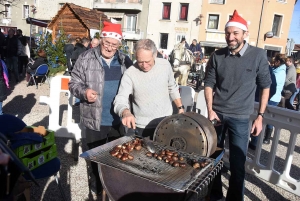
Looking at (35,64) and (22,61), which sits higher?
(35,64)

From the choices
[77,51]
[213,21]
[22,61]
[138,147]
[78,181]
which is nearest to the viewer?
[138,147]

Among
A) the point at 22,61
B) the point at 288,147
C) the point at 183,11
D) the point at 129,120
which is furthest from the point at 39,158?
the point at 183,11

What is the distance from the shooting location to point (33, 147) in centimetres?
240

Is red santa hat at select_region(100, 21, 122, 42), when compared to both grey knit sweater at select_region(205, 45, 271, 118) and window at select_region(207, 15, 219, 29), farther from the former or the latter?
window at select_region(207, 15, 219, 29)

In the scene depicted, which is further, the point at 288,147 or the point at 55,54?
the point at 55,54

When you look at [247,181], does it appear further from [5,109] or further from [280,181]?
[5,109]

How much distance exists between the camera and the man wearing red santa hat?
8.64 ft

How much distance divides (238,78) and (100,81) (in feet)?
4.35

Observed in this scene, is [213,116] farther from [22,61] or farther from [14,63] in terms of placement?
[22,61]

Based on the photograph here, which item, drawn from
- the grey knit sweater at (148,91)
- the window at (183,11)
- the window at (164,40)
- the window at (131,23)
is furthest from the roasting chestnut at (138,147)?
the window at (131,23)

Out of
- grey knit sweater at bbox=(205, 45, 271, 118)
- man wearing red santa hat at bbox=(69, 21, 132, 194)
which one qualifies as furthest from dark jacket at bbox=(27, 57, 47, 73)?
grey knit sweater at bbox=(205, 45, 271, 118)

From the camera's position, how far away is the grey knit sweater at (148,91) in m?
2.45

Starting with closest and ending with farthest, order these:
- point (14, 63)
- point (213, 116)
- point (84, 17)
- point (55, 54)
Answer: point (213, 116) → point (55, 54) → point (14, 63) → point (84, 17)

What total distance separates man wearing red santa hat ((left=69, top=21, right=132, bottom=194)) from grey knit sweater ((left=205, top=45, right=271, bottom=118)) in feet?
3.26
